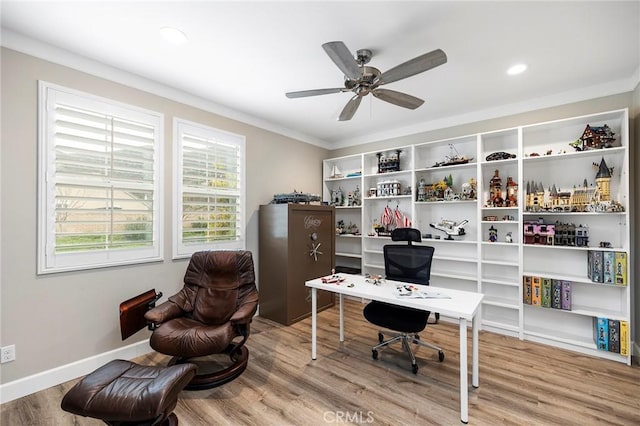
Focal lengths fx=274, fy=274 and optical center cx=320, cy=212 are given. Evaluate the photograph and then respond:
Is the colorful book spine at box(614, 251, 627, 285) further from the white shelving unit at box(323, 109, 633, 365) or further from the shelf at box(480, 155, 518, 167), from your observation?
the shelf at box(480, 155, 518, 167)

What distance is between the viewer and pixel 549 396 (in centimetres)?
216

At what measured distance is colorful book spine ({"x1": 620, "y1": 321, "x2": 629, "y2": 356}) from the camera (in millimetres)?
2613

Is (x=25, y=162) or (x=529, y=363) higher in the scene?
(x=25, y=162)

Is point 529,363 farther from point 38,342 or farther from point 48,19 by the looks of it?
point 48,19

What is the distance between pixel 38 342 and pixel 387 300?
9.36 ft

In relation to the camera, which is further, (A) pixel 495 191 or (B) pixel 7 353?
(A) pixel 495 191

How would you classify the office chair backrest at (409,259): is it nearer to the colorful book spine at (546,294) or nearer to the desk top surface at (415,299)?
the desk top surface at (415,299)

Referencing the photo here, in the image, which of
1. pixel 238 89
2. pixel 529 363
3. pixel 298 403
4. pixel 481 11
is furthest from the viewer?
pixel 238 89

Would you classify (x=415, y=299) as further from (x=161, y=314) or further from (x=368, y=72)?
(x=161, y=314)

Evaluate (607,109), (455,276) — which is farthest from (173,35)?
(607,109)

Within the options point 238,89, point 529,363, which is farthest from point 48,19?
point 529,363

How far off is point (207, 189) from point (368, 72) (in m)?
2.33

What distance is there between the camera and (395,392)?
2223mm

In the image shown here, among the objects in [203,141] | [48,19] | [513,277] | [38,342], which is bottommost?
[38,342]
